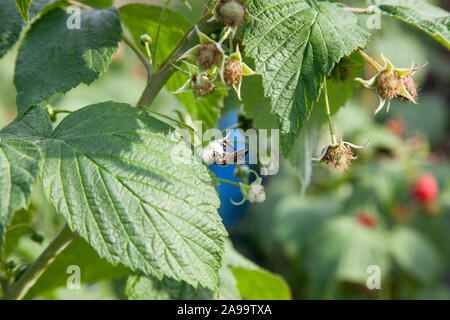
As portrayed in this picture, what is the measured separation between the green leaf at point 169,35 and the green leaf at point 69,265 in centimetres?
31

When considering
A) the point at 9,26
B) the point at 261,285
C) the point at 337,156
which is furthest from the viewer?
the point at 261,285

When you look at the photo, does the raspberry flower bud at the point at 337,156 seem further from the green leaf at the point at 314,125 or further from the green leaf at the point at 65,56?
the green leaf at the point at 65,56

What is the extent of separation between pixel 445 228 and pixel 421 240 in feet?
0.99

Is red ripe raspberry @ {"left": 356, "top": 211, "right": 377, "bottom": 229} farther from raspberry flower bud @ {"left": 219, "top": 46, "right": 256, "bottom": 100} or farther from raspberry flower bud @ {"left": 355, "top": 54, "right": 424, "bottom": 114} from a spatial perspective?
raspberry flower bud @ {"left": 219, "top": 46, "right": 256, "bottom": 100}

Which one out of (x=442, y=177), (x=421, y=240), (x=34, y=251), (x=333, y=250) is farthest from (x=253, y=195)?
(x=442, y=177)

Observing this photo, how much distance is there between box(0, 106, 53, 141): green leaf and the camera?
2.18 ft

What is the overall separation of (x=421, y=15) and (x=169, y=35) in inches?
15.9

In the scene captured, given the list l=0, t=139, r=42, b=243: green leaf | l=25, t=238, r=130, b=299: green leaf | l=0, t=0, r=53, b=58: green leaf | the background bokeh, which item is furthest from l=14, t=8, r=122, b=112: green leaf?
the background bokeh

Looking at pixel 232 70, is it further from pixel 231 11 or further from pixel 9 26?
pixel 9 26

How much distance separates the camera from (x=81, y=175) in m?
0.62

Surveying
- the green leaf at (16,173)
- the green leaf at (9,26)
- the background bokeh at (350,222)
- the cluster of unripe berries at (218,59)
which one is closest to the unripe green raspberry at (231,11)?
the cluster of unripe berries at (218,59)

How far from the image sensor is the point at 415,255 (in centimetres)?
213

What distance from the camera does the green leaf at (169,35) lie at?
83cm

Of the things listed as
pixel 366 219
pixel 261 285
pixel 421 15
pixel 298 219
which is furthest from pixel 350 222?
pixel 421 15
